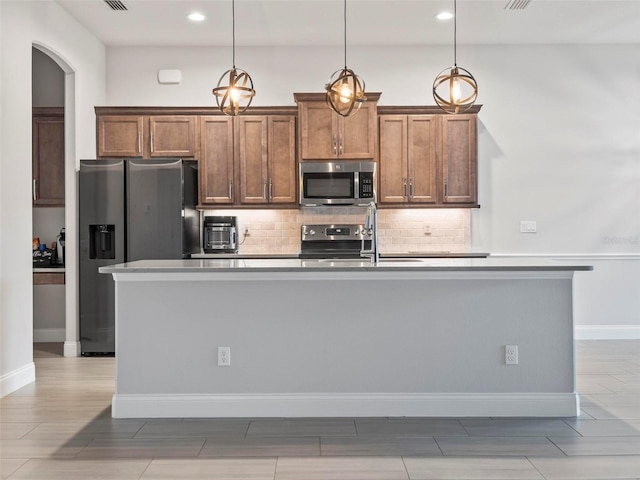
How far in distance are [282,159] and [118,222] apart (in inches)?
64.9

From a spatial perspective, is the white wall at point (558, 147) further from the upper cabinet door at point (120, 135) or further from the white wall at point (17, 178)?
the white wall at point (17, 178)

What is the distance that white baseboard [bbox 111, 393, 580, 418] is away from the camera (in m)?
3.46

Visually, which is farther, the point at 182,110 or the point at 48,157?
the point at 48,157

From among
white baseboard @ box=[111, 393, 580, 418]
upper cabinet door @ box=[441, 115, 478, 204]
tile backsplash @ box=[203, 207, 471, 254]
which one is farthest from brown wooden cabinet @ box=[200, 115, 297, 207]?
white baseboard @ box=[111, 393, 580, 418]

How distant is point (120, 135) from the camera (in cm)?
574

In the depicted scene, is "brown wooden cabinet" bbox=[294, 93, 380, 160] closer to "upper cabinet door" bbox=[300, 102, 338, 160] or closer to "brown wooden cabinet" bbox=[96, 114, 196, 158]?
"upper cabinet door" bbox=[300, 102, 338, 160]

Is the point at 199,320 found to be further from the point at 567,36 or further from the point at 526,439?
the point at 567,36

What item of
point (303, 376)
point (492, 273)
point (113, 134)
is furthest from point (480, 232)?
point (113, 134)

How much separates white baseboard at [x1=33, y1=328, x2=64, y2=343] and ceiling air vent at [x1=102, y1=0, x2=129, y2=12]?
3269 mm

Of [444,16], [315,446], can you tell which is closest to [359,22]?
[444,16]

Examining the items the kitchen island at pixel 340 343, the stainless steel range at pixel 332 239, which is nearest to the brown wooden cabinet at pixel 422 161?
the stainless steel range at pixel 332 239

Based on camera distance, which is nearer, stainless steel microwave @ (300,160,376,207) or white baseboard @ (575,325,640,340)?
stainless steel microwave @ (300,160,376,207)

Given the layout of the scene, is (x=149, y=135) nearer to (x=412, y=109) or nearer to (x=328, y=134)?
(x=328, y=134)

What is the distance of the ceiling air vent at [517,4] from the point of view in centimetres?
488
